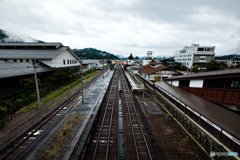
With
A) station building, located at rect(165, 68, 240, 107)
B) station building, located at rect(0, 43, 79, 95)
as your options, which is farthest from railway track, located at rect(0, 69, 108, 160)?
station building, located at rect(165, 68, 240, 107)

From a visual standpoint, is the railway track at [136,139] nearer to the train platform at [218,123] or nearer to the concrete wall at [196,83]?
the train platform at [218,123]

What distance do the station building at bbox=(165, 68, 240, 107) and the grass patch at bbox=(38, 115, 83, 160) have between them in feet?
51.5

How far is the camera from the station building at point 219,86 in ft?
32.3

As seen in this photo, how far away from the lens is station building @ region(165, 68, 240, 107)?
9.84 meters

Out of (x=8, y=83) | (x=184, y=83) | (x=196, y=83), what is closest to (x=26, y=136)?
(x=8, y=83)

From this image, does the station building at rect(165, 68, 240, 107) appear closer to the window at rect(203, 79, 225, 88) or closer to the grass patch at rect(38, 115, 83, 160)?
the window at rect(203, 79, 225, 88)

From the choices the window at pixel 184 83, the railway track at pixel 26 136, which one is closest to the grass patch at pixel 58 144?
the railway track at pixel 26 136

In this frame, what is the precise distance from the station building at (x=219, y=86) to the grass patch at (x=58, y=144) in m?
15.7

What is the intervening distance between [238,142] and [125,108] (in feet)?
36.0

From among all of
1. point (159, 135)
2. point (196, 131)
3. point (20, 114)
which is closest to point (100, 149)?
point (159, 135)

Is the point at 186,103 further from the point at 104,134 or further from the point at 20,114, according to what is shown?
the point at 20,114

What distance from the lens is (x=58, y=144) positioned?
8.26 metres

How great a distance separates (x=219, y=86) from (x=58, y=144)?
1668cm

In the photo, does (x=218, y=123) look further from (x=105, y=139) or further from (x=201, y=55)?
(x=201, y=55)
